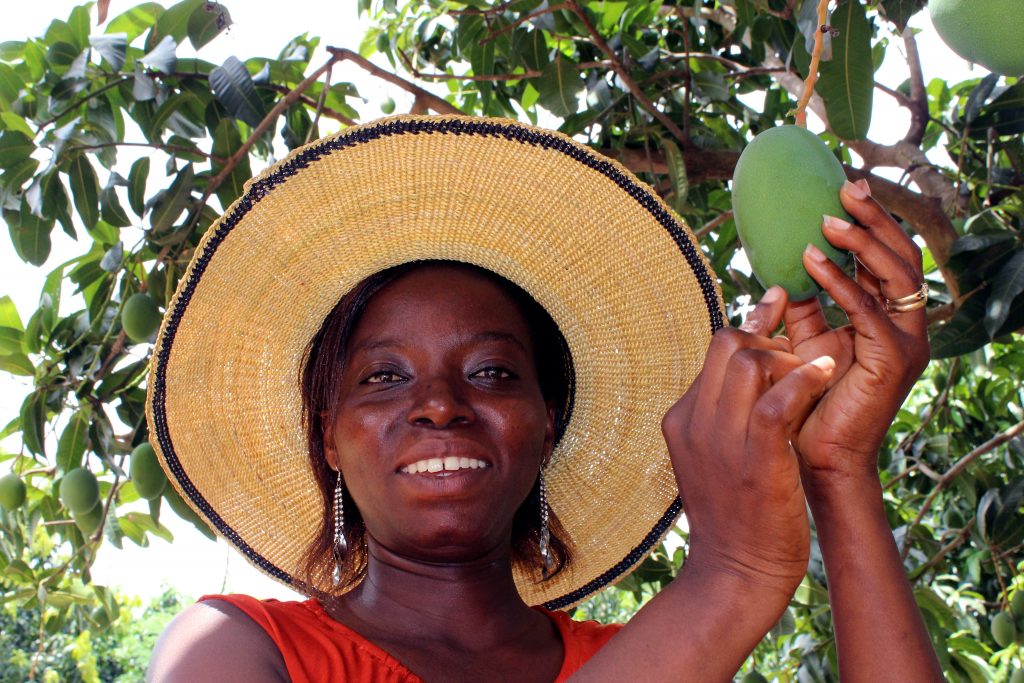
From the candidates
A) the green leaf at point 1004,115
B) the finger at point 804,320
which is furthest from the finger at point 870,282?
the green leaf at point 1004,115

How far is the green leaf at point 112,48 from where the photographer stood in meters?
2.33

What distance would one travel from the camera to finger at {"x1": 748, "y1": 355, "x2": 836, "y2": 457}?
0.96m

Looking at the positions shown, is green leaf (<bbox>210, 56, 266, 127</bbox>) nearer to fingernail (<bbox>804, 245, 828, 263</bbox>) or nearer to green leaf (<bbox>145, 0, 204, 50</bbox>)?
green leaf (<bbox>145, 0, 204, 50</bbox>)

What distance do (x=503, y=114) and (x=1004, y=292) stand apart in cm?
152

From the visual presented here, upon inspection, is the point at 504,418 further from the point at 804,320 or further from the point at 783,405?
the point at 783,405

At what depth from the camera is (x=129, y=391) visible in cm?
271

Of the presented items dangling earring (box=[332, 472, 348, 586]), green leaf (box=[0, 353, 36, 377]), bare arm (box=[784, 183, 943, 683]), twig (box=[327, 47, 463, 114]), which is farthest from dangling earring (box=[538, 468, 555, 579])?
green leaf (box=[0, 353, 36, 377])

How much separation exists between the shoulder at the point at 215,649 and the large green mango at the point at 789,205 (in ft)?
2.31

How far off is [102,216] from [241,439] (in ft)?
3.40

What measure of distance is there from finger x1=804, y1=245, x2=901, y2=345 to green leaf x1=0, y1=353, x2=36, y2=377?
2.29m

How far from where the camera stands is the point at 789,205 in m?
1.14

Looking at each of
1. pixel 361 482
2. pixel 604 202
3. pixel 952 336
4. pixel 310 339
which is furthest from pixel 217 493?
pixel 952 336

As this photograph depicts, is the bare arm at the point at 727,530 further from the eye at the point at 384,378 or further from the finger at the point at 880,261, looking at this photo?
the eye at the point at 384,378

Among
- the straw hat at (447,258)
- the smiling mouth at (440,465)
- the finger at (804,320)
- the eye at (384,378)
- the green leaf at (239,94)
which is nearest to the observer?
the finger at (804,320)
